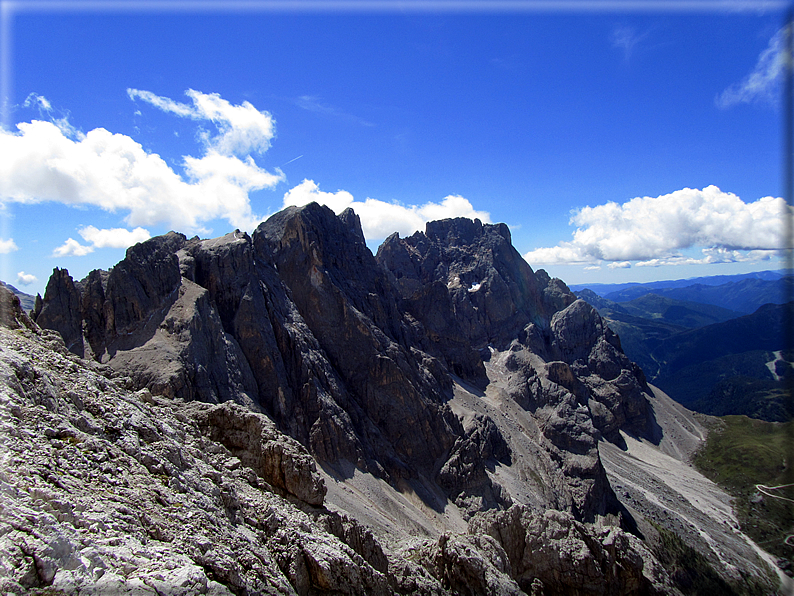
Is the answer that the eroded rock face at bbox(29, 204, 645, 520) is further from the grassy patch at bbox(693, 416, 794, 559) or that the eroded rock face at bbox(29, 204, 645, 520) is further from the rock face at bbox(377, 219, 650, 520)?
→ the grassy patch at bbox(693, 416, 794, 559)

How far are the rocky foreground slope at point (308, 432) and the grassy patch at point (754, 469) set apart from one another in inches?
570

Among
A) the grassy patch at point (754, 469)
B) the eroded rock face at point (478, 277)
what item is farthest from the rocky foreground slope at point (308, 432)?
the grassy patch at point (754, 469)

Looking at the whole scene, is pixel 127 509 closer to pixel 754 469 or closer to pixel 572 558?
pixel 572 558

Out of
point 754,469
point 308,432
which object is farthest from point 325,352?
point 754,469

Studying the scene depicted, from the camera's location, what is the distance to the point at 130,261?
6000cm

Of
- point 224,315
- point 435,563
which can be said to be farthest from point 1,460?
point 224,315

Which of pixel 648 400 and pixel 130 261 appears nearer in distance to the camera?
pixel 130 261

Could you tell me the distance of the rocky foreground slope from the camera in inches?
513

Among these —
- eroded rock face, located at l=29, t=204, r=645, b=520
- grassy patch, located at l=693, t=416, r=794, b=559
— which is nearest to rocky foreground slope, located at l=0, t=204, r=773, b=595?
eroded rock face, located at l=29, t=204, r=645, b=520

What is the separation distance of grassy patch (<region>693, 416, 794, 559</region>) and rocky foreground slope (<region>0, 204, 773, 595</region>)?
47.5ft

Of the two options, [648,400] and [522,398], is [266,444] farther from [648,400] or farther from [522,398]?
[648,400]

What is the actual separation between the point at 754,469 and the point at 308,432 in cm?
14158

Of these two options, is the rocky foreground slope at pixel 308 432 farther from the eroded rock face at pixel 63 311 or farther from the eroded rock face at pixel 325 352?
the eroded rock face at pixel 325 352

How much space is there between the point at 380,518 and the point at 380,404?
98.2ft
